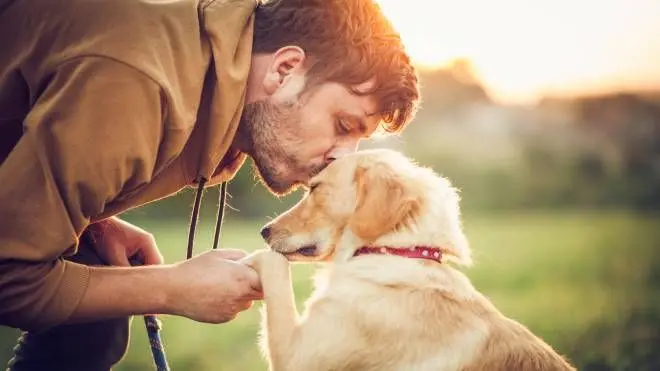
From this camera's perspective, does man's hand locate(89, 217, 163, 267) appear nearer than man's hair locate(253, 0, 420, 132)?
No

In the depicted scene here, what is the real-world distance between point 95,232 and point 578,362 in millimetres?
2327

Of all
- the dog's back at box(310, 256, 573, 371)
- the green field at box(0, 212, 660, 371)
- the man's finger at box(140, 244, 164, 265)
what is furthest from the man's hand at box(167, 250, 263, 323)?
the green field at box(0, 212, 660, 371)

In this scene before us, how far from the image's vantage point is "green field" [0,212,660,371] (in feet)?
14.1

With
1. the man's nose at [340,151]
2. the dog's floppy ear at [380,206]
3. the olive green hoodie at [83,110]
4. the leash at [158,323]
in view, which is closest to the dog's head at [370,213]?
the dog's floppy ear at [380,206]

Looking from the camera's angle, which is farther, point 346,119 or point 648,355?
point 648,355

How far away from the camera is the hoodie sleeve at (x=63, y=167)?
7.21ft

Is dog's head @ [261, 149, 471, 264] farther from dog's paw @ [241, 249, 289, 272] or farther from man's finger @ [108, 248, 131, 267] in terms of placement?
man's finger @ [108, 248, 131, 267]

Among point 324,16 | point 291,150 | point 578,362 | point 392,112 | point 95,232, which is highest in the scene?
point 324,16

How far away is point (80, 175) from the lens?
2246 mm

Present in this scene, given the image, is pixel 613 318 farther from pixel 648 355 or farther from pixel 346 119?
pixel 346 119

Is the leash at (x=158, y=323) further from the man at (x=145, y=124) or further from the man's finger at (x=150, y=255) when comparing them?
the man's finger at (x=150, y=255)

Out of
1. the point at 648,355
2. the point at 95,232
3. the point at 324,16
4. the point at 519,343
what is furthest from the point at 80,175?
the point at 648,355

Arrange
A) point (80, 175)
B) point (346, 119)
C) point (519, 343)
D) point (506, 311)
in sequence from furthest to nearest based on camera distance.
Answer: point (506, 311) → point (346, 119) → point (519, 343) → point (80, 175)

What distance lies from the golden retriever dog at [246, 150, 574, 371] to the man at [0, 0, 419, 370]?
7.1 inches
